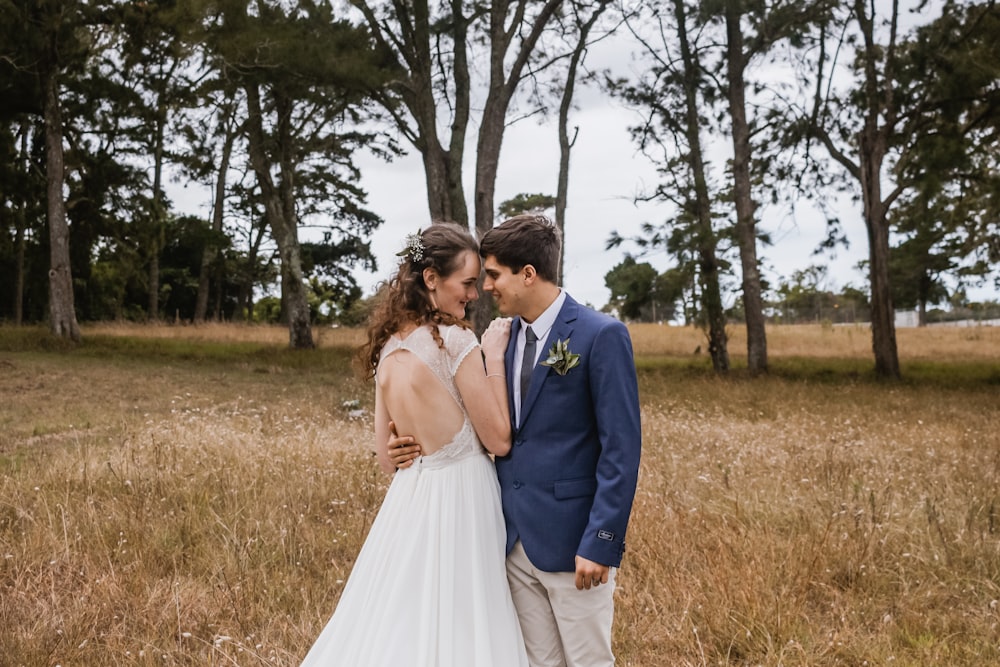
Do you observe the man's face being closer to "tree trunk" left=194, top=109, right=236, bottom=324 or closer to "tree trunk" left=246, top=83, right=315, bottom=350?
"tree trunk" left=246, top=83, right=315, bottom=350

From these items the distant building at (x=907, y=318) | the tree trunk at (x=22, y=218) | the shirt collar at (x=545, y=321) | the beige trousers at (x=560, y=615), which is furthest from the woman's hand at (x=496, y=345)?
the distant building at (x=907, y=318)

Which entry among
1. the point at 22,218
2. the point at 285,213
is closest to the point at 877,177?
the point at 285,213

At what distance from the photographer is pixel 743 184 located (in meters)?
19.5

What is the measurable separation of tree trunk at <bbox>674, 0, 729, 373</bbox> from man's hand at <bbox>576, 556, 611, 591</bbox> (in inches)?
655

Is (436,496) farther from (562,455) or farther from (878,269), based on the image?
(878,269)

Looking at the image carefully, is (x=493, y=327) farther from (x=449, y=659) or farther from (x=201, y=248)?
(x=201, y=248)

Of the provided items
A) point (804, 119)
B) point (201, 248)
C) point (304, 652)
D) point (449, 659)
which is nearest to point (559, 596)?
point (449, 659)

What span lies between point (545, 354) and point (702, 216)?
57.6ft

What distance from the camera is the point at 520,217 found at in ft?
8.77

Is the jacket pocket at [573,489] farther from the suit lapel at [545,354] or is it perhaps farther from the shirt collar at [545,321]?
the shirt collar at [545,321]

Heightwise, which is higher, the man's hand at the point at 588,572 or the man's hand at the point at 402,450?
the man's hand at the point at 402,450

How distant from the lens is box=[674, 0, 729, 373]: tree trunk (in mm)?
18969

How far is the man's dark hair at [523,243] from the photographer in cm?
264

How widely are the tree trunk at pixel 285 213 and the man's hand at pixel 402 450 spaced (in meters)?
20.5
